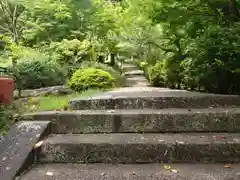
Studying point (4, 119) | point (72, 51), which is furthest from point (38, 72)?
point (4, 119)

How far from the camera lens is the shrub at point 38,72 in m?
5.15

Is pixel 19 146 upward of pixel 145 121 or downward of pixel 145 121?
downward

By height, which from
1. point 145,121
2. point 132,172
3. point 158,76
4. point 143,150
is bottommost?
point 132,172

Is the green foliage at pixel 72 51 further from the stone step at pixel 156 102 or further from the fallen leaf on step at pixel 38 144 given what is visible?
the fallen leaf on step at pixel 38 144

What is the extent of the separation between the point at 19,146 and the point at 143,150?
3.72 feet

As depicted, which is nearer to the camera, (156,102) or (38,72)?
(156,102)

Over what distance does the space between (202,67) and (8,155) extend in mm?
2696

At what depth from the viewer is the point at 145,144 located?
226cm

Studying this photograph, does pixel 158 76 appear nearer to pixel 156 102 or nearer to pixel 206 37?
pixel 206 37

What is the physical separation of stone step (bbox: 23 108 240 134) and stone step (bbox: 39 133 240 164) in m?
0.24

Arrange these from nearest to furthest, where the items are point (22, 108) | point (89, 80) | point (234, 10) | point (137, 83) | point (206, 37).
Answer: point (22, 108) < point (206, 37) < point (234, 10) < point (89, 80) < point (137, 83)

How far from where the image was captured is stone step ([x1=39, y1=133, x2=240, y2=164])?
7.28 feet

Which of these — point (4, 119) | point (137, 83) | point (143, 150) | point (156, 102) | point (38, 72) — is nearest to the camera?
point (143, 150)

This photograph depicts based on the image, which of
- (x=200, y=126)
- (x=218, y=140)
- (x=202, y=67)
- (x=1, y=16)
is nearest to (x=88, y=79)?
(x=202, y=67)
